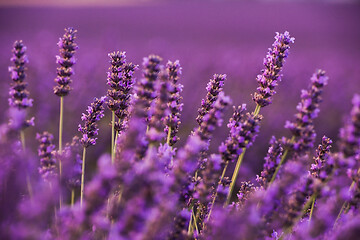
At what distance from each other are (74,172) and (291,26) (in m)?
22.2

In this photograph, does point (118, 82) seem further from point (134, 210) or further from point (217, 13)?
point (217, 13)

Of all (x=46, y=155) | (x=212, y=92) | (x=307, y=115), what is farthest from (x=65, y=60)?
(x=307, y=115)

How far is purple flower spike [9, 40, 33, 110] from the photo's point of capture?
1.56 meters

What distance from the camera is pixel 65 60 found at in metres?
1.79

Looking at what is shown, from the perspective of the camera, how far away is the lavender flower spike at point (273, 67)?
1771 millimetres

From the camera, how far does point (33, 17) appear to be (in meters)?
21.2

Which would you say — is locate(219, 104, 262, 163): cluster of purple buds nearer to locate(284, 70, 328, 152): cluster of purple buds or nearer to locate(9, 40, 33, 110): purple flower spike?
locate(284, 70, 328, 152): cluster of purple buds

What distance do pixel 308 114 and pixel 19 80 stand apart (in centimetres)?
136

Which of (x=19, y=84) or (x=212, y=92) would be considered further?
(x=212, y=92)

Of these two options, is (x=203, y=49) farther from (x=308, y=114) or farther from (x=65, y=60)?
(x=308, y=114)

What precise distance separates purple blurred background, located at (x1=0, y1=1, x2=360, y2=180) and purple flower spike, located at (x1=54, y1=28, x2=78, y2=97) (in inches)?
54.3

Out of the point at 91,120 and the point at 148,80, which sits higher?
the point at 148,80

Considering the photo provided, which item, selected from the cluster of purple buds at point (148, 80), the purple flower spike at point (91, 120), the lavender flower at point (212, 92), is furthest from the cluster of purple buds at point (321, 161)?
the purple flower spike at point (91, 120)

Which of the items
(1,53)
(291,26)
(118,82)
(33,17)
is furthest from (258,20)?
(118,82)
